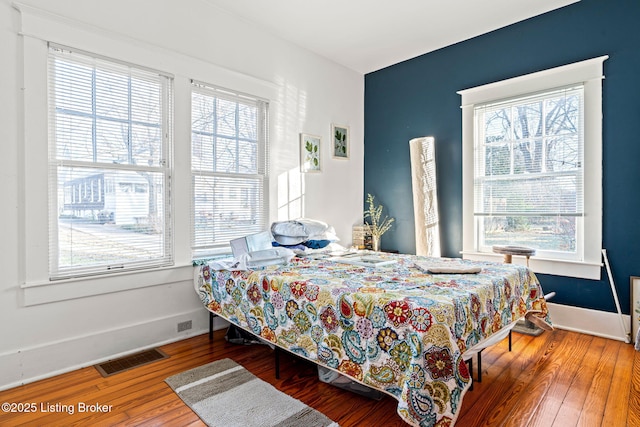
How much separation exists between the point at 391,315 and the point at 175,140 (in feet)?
7.45

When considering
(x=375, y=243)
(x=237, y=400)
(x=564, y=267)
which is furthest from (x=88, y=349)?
(x=564, y=267)

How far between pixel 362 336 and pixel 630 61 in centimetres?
316

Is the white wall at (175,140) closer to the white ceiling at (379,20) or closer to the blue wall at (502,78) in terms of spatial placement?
the white ceiling at (379,20)

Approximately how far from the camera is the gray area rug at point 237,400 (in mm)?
1865

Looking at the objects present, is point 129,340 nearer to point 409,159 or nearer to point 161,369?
point 161,369

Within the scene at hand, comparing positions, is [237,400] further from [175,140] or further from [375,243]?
[375,243]

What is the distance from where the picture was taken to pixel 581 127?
10.4 ft

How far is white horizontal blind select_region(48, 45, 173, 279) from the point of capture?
2.46 meters

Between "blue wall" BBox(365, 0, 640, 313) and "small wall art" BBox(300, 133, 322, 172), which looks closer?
"blue wall" BBox(365, 0, 640, 313)

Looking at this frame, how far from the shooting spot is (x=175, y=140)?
3.00m

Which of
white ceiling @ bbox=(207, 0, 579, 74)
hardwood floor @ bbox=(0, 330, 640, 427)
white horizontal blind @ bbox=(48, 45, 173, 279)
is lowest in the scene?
hardwood floor @ bbox=(0, 330, 640, 427)

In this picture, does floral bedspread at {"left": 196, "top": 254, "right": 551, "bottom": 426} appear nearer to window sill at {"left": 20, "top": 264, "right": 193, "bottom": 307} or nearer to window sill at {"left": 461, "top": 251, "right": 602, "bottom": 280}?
window sill at {"left": 20, "top": 264, "right": 193, "bottom": 307}

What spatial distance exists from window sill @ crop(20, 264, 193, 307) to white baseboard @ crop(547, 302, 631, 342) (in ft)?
10.8

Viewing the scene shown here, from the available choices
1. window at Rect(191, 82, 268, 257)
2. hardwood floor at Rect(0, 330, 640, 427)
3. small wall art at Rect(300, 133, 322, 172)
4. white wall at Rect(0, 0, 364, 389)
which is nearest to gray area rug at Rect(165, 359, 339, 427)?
hardwood floor at Rect(0, 330, 640, 427)
